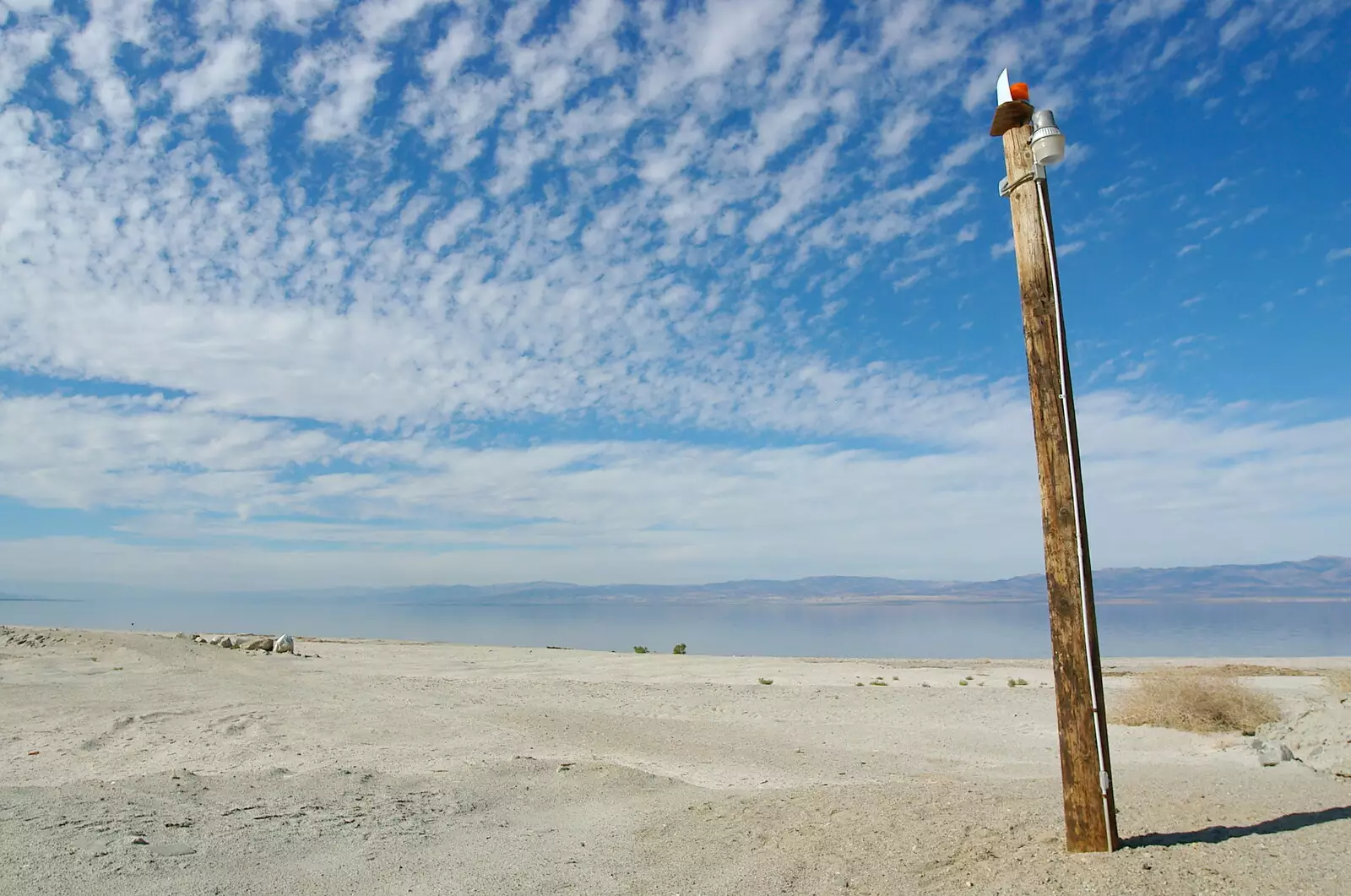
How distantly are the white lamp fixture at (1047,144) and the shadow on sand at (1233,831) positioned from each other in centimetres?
413

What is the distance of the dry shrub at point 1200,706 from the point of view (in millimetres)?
11078

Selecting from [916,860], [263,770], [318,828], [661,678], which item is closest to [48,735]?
[263,770]

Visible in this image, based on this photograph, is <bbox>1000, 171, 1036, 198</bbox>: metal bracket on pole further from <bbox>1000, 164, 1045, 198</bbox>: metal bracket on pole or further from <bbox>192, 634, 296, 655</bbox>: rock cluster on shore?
<bbox>192, 634, 296, 655</bbox>: rock cluster on shore

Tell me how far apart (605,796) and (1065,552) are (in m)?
4.70

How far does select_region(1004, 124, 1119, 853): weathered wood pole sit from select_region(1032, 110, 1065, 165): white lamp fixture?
0.09 metres

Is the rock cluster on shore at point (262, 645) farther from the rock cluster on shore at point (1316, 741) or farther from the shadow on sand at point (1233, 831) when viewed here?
the shadow on sand at point (1233, 831)

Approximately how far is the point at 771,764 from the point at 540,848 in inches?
167

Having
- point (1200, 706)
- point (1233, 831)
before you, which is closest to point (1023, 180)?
point (1233, 831)

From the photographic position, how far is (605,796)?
748 cm

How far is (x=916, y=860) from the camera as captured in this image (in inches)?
201

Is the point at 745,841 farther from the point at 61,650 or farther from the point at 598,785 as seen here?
the point at 61,650

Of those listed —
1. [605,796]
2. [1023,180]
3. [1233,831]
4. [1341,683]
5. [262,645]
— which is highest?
[1023,180]

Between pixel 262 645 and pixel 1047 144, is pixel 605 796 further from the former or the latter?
pixel 262 645

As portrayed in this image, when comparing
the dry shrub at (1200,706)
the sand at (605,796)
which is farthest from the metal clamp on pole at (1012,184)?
the dry shrub at (1200,706)
